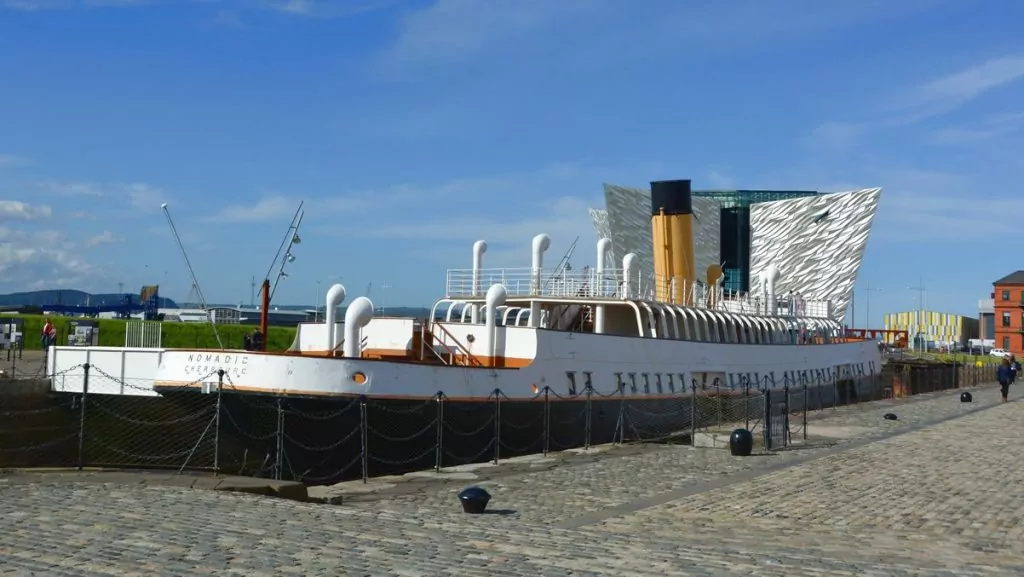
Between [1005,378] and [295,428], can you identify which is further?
[1005,378]

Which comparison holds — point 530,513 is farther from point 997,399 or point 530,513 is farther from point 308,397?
point 997,399

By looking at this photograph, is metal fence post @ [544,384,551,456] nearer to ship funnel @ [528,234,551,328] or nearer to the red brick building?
ship funnel @ [528,234,551,328]

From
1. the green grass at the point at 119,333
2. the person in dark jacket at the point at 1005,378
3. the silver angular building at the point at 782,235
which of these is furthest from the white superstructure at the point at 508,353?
the silver angular building at the point at 782,235

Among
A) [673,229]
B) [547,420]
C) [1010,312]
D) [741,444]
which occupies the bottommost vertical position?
[741,444]

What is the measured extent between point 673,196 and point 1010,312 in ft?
294

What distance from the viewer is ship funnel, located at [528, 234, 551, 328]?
26969mm

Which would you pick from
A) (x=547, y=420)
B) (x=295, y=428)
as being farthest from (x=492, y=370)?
(x=295, y=428)

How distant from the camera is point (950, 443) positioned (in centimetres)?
2102

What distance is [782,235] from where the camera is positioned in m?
77.1

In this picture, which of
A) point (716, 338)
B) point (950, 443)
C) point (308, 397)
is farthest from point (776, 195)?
point (308, 397)

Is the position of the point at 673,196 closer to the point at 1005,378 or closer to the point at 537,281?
the point at 537,281

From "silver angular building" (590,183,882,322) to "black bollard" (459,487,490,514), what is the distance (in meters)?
61.5

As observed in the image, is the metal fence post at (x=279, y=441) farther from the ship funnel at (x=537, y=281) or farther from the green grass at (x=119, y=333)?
the green grass at (x=119, y=333)

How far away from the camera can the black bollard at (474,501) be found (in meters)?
11.9
